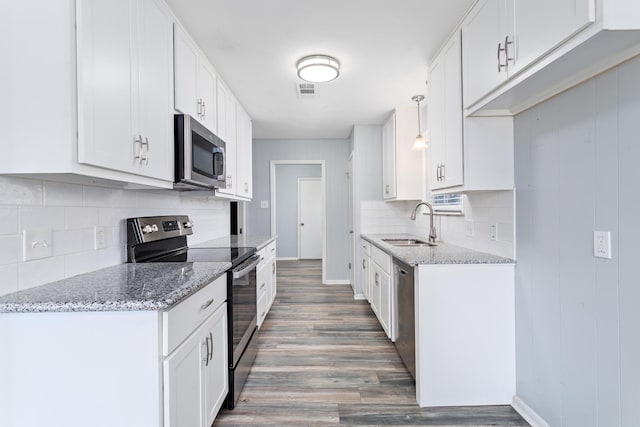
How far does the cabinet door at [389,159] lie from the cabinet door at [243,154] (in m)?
1.68

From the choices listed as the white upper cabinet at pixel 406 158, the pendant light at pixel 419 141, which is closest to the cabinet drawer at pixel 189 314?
the pendant light at pixel 419 141

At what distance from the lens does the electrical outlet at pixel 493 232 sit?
2088 millimetres

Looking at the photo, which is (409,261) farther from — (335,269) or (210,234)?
(335,269)

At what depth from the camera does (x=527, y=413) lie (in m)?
1.78

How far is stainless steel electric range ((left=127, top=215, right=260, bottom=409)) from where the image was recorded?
1853 mm

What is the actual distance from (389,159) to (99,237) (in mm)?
3095

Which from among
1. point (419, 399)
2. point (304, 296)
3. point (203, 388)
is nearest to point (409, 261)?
point (419, 399)

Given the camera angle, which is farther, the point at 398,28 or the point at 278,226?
the point at 278,226

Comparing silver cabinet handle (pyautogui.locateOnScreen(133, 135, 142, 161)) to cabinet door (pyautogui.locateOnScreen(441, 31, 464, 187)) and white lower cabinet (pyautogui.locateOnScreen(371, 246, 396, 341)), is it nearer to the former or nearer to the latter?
cabinet door (pyautogui.locateOnScreen(441, 31, 464, 187))

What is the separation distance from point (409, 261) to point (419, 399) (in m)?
0.83

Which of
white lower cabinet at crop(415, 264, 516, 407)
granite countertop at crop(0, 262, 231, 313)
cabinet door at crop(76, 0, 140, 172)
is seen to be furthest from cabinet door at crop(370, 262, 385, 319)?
cabinet door at crop(76, 0, 140, 172)

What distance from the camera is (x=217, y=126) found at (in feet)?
8.68

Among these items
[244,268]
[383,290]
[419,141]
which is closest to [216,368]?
[244,268]

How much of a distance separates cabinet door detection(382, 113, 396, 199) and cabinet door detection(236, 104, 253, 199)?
1.68m
